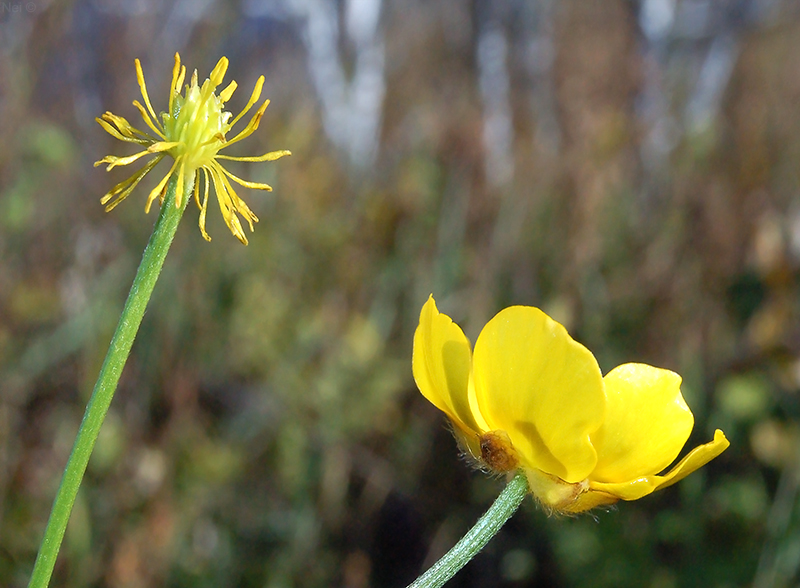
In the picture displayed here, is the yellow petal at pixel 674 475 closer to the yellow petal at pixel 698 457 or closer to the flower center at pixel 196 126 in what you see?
the yellow petal at pixel 698 457

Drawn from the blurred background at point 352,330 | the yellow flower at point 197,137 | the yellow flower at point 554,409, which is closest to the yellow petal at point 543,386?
the yellow flower at point 554,409

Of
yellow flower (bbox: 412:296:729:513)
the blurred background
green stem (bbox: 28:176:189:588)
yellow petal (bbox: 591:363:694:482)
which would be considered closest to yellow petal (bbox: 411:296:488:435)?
yellow flower (bbox: 412:296:729:513)

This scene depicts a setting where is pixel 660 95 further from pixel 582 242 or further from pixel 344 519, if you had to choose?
pixel 344 519

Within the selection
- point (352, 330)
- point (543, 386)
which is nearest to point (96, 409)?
point (543, 386)

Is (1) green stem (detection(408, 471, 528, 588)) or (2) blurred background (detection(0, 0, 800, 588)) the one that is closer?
(1) green stem (detection(408, 471, 528, 588))

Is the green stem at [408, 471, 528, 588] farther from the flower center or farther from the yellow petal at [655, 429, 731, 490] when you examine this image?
the flower center

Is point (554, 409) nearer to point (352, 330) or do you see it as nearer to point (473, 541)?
point (473, 541)
